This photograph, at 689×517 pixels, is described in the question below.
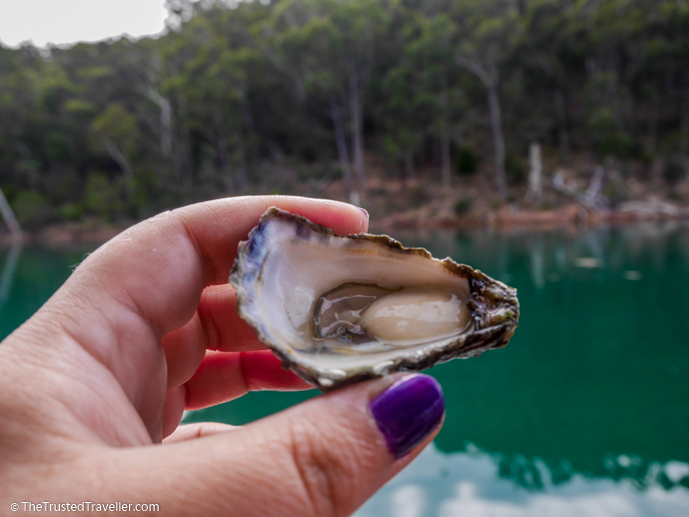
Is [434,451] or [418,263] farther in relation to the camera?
[434,451]

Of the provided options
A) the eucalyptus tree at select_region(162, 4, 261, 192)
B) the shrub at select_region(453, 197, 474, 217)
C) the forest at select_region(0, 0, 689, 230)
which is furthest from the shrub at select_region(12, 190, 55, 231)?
the shrub at select_region(453, 197, 474, 217)

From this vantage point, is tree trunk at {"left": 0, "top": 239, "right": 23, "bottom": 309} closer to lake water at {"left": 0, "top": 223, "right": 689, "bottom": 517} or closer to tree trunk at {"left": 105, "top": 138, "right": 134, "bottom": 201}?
lake water at {"left": 0, "top": 223, "right": 689, "bottom": 517}

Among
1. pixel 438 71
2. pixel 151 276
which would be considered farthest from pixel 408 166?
pixel 151 276

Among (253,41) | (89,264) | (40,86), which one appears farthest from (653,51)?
(40,86)

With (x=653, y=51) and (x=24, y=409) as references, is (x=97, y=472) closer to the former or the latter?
(x=24, y=409)

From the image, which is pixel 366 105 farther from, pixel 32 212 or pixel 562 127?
pixel 32 212

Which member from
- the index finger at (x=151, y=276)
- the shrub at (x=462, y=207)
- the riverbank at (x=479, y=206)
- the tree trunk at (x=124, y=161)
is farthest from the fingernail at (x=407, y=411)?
the tree trunk at (x=124, y=161)
